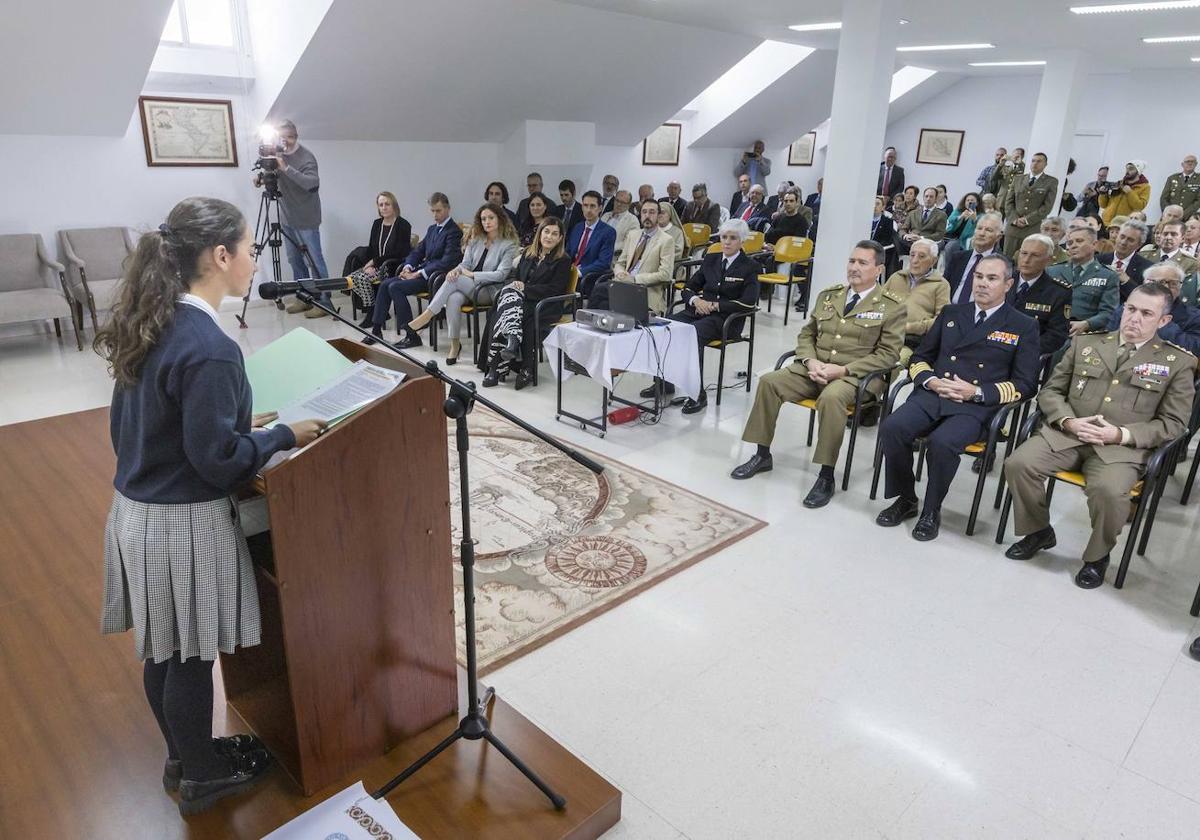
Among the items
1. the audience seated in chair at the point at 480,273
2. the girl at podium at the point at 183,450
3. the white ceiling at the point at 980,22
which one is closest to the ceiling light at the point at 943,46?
the white ceiling at the point at 980,22

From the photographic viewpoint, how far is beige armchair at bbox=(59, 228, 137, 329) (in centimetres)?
607

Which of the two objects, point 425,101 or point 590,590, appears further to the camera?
point 425,101

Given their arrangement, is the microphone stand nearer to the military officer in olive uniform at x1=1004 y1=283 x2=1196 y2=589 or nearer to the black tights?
the black tights

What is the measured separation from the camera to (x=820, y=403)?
3824mm

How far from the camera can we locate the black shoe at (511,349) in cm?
544

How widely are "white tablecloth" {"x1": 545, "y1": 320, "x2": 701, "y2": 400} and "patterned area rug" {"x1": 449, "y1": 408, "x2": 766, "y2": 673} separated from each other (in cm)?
57

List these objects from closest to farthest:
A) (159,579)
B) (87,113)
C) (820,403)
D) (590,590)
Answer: (159,579), (590,590), (820,403), (87,113)

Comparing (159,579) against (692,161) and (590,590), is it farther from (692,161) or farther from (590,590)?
(692,161)

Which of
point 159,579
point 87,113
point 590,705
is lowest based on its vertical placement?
point 590,705

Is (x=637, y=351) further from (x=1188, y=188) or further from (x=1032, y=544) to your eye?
(x=1188, y=188)

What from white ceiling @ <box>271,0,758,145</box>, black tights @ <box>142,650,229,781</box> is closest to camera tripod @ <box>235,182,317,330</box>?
white ceiling @ <box>271,0,758,145</box>

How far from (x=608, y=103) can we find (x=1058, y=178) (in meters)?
5.55

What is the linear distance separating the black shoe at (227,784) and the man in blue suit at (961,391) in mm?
2721

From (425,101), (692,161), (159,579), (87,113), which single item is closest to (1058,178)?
(692,161)
